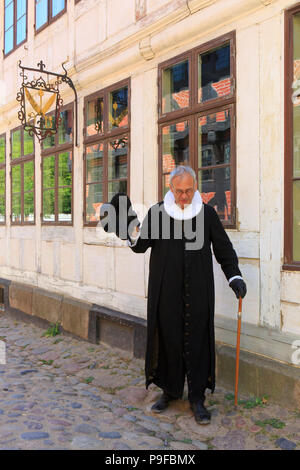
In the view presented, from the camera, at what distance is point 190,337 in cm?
389

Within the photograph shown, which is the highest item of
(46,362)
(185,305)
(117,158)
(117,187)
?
(117,158)

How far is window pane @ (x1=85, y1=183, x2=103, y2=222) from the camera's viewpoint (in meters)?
6.68

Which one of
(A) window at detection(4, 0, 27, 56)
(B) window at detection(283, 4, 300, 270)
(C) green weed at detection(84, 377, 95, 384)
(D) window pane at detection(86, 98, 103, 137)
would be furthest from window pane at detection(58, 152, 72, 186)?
(B) window at detection(283, 4, 300, 270)

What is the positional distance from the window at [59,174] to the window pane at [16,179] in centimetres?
118

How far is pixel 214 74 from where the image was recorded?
4812 mm

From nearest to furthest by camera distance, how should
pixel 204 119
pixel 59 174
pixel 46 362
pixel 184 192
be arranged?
1. pixel 184 192
2. pixel 204 119
3. pixel 46 362
4. pixel 59 174

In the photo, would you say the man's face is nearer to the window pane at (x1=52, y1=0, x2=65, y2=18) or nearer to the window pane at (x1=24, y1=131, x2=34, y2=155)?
the window pane at (x1=52, y1=0, x2=65, y2=18)

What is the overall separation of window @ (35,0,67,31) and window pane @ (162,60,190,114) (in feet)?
9.69

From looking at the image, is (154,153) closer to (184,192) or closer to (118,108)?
(118,108)

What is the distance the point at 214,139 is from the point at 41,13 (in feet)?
16.5

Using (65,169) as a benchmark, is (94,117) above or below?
above

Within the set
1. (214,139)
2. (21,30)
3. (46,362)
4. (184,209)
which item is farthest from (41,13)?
(184,209)
